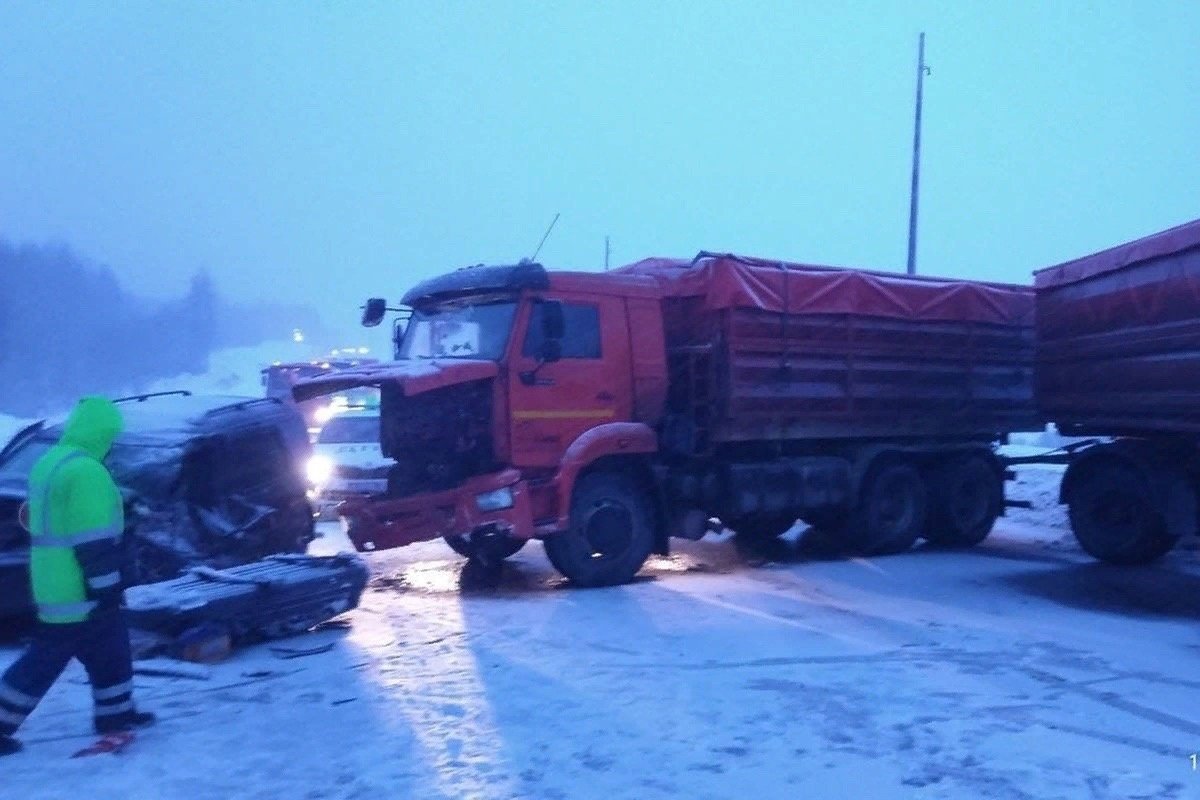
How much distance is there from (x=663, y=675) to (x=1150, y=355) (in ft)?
21.6

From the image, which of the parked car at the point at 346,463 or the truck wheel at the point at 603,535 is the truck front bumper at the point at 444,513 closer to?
the parked car at the point at 346,463

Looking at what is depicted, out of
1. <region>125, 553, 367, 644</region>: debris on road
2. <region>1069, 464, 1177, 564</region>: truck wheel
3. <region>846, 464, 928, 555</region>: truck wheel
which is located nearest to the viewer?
<region>125, 553, 367, 644</region>: debris on road

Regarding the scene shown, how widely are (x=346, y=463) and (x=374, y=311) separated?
238 centimetres

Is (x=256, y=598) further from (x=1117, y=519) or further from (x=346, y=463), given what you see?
(x=1117, y=519)

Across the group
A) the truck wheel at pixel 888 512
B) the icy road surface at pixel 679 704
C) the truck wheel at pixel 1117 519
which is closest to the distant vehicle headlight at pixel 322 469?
the icy road surface at pixel 679 704

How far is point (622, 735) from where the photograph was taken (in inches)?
220

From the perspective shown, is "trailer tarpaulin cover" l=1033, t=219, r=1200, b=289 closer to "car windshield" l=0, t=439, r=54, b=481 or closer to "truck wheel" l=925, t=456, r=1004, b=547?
"truck wheel" l=925, t=456, r=1004, b=547

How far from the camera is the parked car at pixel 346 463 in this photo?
10.4m

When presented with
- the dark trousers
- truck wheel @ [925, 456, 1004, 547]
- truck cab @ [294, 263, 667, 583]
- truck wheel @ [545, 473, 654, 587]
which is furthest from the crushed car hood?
truck wheel @ [925, 456, 1004, 547]

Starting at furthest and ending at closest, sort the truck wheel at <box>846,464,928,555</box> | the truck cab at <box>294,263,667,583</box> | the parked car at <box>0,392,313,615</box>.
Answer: the truck wheel at <box>846,464,928,555</box> → the truck cab at <box>294,263,667,583</box> → the parked car at <box>0,392,313,615</box>

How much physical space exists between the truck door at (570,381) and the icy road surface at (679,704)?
136 centimetres

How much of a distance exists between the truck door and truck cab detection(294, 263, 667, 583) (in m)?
0.01

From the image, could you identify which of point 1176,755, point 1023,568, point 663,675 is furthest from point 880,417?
point 1176,755

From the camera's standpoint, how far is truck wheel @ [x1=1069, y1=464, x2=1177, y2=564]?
37.2ft
